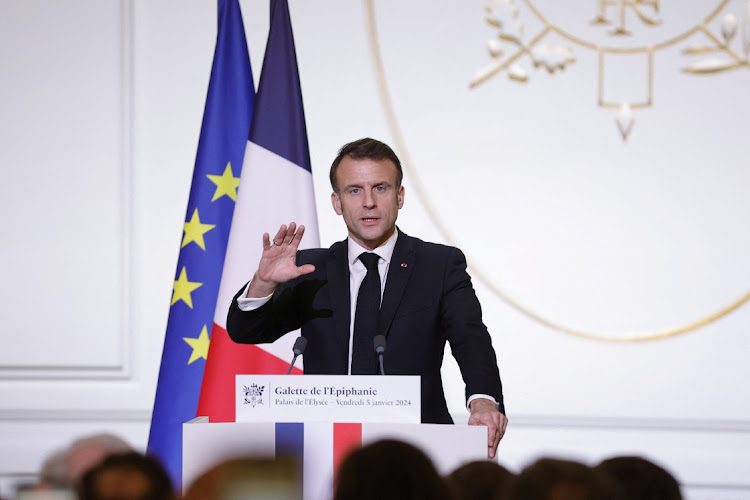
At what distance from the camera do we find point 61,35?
4.34 m

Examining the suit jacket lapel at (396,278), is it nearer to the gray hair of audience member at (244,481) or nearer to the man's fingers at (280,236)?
the man's fingers at (280,236)

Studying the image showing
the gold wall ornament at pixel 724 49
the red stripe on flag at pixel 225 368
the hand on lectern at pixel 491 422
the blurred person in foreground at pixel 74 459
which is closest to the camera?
the blurred person in foreground at pixel 74 459

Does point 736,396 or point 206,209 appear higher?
point 206,209

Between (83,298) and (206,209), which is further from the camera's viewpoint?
(83,298)

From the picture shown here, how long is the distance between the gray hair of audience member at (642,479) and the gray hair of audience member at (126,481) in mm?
488

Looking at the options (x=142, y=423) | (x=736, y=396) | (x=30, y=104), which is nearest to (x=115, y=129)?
(x=30, y=104)

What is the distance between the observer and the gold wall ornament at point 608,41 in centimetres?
401

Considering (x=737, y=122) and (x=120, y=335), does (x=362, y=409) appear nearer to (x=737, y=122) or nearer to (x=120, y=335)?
(x=120, y=335)

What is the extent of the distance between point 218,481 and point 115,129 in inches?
143

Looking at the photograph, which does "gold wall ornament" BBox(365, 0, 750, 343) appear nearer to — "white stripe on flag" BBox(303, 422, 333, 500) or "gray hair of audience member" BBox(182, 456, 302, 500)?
"white stripe on flag" BBox(303, 422, 333, 500)

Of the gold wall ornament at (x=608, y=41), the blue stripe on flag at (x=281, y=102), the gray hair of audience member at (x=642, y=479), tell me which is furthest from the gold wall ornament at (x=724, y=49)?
the gray hair of audience member at (x=642, y=479)

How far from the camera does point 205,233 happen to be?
147 inches

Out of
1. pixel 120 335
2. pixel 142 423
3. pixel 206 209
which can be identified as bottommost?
pixel 142 423

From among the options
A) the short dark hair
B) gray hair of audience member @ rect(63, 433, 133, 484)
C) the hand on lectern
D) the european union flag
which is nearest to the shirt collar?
the short dark hair
